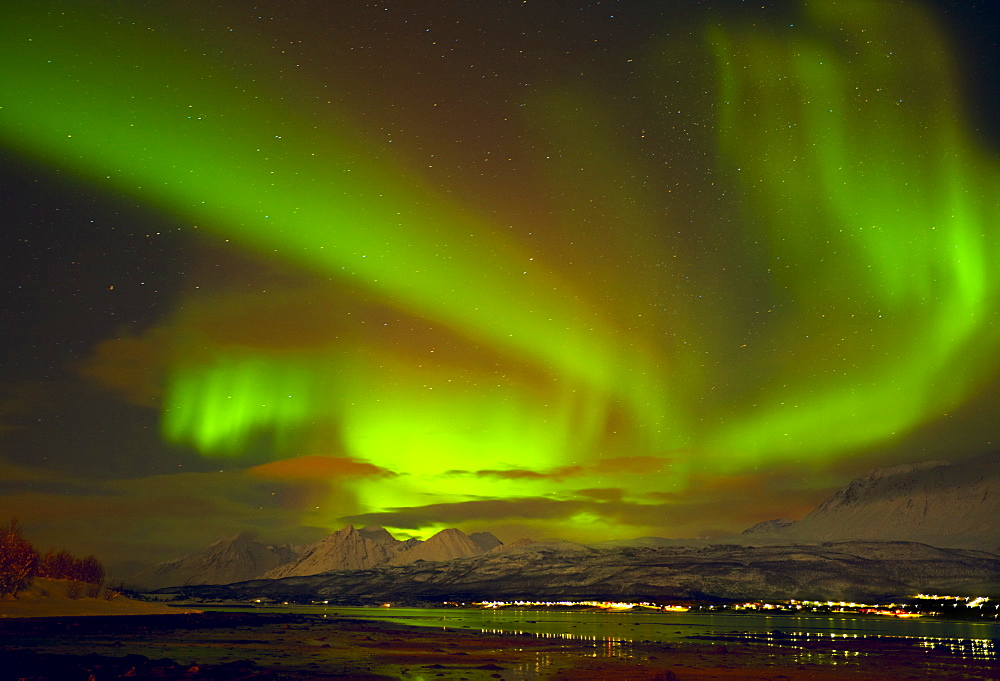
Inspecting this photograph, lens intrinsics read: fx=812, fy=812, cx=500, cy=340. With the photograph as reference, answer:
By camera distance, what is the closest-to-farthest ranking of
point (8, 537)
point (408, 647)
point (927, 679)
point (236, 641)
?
1. point (927, 679)
2. point (408, 647)
3. point (236, 641)
4. point (8, 537)

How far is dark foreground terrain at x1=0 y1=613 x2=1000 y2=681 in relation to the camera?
64.5 meters

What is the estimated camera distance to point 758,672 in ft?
229

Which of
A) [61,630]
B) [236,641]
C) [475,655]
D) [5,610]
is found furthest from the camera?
[5,610]

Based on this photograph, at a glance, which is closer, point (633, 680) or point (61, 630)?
point (633, 680)

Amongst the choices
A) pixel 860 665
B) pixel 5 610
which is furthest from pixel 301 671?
pixel 5 610

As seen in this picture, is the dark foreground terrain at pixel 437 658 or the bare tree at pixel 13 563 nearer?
the dark foreground terrain at pixel 437 658

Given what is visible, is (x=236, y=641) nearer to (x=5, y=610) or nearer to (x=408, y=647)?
(x=408, y=647)

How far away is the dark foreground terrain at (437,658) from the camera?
64.5 m

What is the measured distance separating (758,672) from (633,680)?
50.2 feet

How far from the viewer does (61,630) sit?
11644 cm

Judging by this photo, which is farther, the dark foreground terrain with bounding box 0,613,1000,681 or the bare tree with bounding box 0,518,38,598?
the bare tree with bounding box 0,518,38,598

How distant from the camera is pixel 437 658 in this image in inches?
3216

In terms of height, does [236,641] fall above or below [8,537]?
below

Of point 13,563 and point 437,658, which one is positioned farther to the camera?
point 13,563
